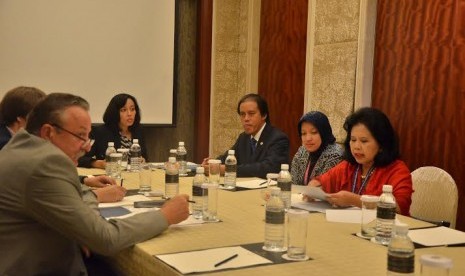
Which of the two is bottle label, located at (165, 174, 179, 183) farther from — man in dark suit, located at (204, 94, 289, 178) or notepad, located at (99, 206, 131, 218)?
man in dark suit, located at (204, 94, 289, 178)

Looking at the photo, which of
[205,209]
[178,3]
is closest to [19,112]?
[205,209]

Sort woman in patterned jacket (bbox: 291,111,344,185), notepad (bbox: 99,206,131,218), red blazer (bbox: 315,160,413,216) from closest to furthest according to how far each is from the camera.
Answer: notepad (bbox: 99,206,131,218) < red blazer (bbox: 315,160,413,216) < woman in patterned jacket (bbox: 291,111,344,185)

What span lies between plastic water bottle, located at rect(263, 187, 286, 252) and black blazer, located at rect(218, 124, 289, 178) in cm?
189

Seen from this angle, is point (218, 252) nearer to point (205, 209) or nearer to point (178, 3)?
point (205, 209)

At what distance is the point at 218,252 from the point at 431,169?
196 cm

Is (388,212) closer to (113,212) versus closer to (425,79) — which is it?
(113,212)

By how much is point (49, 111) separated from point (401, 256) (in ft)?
4.14

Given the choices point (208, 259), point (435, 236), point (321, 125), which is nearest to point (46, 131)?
point (208, 259)

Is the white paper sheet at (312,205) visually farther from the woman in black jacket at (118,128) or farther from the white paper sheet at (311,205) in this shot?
the woman in black jacket at (118,128)

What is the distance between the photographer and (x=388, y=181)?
9.36ft

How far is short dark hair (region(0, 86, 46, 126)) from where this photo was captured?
3072 mm

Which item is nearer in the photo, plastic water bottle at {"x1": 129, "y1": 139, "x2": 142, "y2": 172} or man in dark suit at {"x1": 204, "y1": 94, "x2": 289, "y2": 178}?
plastic water bottle at {"x1": 129, "y1": 139, "x2": 142, "y2": 172}

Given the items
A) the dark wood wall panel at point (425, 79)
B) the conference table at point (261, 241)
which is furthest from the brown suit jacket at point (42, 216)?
the dark wood wall panel at point (425, 79)

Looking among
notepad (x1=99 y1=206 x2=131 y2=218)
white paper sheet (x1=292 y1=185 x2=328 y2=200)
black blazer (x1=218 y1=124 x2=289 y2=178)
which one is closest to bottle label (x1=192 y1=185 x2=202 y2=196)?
notepad (x1=99 y1=206 x2=131 y2=218)
